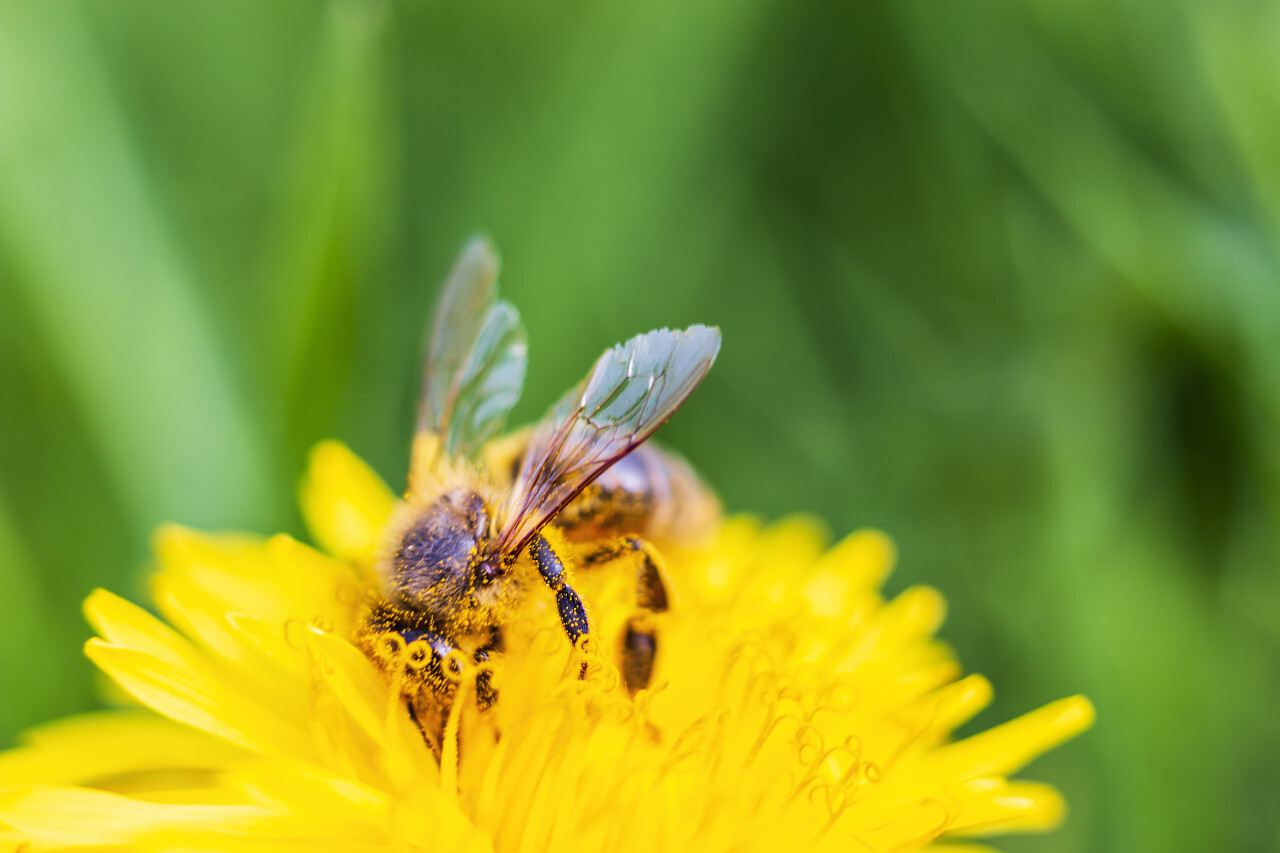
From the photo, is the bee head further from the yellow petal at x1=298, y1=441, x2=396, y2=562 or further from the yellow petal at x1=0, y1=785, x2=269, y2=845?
the yellow petal at x1=298, y1=441, x2=396, y2=562

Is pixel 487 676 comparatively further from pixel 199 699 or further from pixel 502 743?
pixel 199 699

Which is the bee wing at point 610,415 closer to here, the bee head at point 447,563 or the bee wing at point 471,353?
the bee head at point 447,563

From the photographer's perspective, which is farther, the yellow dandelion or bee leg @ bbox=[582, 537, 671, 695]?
bee leg @ bbox=[582, 537, 671, 695]

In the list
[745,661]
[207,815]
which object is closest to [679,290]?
[745,661]

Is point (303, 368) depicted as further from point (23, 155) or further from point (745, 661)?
point (745, 661)

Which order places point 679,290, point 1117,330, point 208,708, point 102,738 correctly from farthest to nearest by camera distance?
1. point 679,290
2. point 1117,330
3. point 102,738
4. point 208,708

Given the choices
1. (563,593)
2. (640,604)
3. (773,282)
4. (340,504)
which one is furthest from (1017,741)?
(773,282)

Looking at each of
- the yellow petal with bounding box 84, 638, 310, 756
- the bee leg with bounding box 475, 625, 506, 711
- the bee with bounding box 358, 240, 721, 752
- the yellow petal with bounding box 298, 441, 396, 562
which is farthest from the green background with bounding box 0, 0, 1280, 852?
the bee leg with bounding box 475, 625, 506, 711
